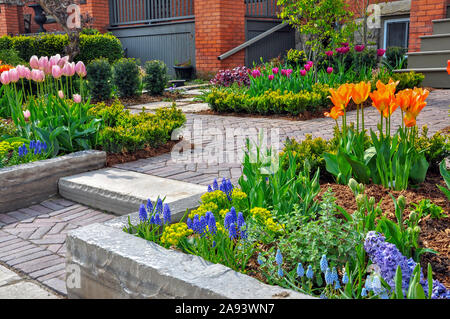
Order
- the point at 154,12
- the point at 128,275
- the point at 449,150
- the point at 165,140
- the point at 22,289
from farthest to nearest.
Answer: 1. the point at 154,12
2. the point at 165,140
3. the point at 449,150
4. the point at 22,289
5. the point at 128,275

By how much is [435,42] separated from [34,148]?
25.5ft

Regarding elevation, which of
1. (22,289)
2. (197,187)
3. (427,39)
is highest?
(427,39)

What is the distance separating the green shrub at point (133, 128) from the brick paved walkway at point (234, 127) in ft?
0.78

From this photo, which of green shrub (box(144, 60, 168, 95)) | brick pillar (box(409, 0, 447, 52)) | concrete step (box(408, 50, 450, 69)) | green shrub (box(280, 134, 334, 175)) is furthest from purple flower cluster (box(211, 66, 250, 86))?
green shrub (box(280, 134, 334, 175))

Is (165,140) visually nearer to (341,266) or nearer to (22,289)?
(22,289)

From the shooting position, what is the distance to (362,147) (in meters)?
3.11

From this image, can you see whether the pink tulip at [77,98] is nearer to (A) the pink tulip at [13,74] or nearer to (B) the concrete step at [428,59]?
(A) the pink tulip at [13,74]

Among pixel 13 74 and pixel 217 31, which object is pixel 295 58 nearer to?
pixel 217 31

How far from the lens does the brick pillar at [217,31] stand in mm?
11898

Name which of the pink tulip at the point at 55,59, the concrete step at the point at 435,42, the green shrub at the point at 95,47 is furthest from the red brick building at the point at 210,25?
the pink tulip at the point at 55,59

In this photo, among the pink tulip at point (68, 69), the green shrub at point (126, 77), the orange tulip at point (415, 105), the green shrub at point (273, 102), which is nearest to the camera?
the orange tulip at point (415, 105)

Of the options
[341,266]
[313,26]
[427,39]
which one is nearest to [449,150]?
[341,266]

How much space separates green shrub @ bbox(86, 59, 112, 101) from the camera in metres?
8.84
